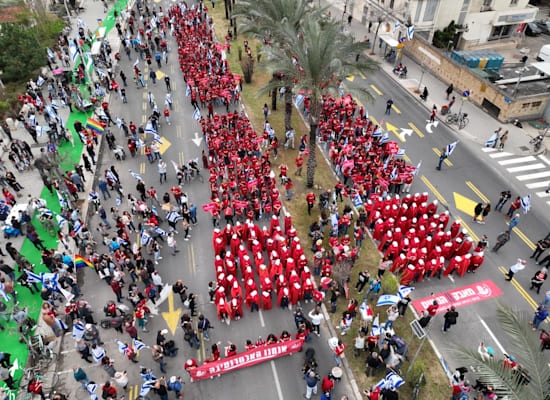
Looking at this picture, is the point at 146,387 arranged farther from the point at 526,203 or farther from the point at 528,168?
the point at 528,168

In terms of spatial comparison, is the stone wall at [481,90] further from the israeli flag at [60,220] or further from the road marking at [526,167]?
the israeli flag at [60,220]

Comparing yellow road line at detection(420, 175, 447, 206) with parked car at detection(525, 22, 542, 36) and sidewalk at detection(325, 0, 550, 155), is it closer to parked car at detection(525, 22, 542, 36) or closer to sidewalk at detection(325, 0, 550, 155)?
sidewalk at detection(325, 0, 550, 155)

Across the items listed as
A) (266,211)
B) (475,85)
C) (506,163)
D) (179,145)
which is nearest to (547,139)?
(506,163)

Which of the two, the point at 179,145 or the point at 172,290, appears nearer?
the point at 172,290

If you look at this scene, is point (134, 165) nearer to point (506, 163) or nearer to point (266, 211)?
point (266, 211)

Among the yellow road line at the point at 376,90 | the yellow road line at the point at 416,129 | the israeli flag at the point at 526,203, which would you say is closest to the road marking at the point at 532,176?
the israeli flag at the point at 526,203

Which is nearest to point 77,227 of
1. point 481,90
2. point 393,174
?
point 393,174
